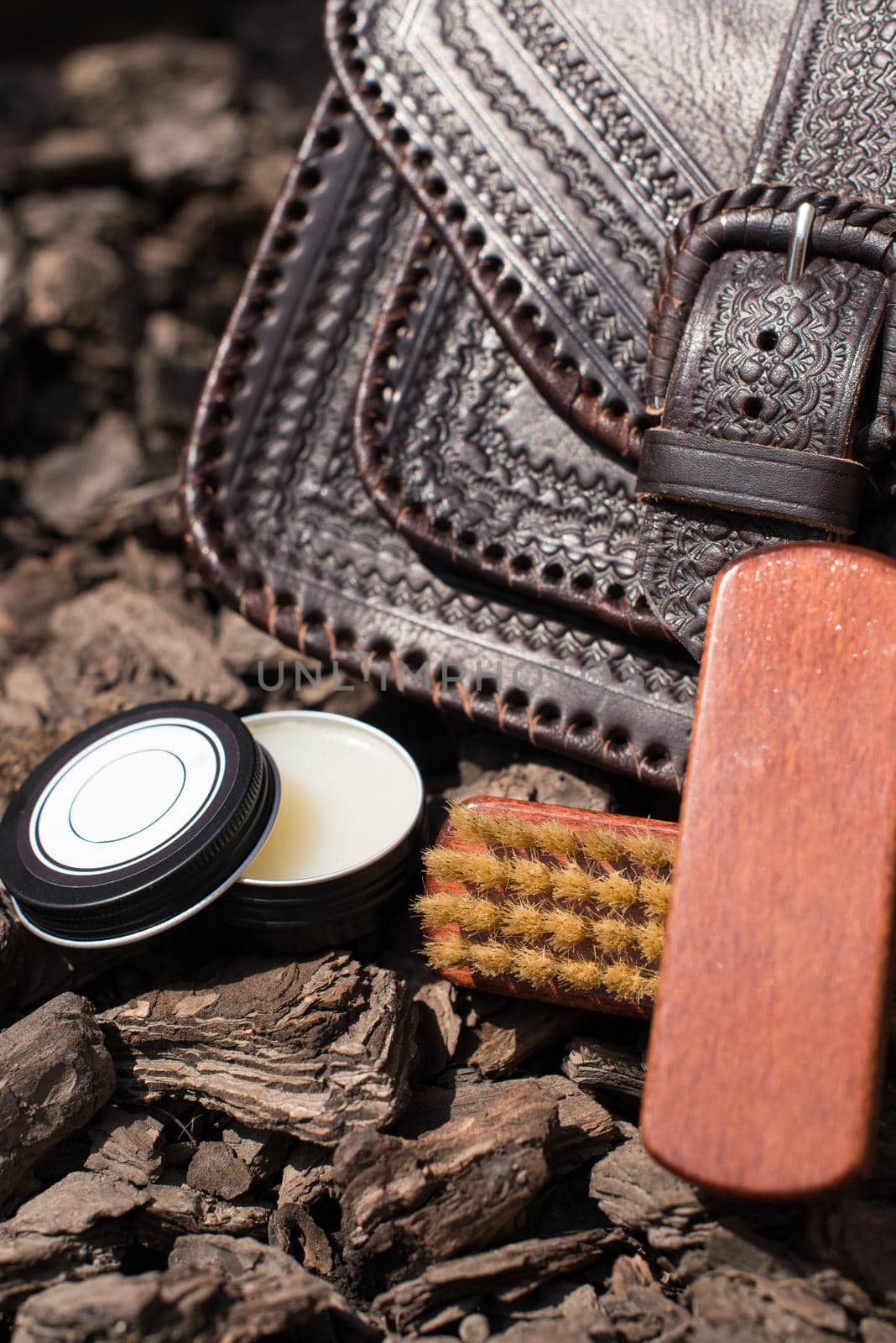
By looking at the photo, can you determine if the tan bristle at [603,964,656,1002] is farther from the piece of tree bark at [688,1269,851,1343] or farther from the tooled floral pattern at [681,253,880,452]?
the tooled floral pattern at [681,253,880,452]

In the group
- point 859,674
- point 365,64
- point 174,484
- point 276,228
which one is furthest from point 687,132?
point 174,484

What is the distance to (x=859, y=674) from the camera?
88 cm

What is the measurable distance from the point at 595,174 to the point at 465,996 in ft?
3.22

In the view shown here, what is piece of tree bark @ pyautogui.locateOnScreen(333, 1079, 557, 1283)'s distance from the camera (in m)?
0.92

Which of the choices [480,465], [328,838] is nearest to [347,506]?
[480,465]

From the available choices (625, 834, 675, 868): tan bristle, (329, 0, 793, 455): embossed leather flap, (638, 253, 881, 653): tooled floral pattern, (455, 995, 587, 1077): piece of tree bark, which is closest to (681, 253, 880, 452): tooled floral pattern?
(638, 253, 881, 653): tooled floral pattern

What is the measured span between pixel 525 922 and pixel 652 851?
0.14 m

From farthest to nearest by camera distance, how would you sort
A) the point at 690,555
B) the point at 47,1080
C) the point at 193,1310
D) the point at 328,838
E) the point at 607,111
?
the point at 607,111, the point at 328,838, the point at 690,555, the point at 47,1080, the point at 193,1310

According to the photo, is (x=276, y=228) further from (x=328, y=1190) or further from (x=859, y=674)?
(x=328, y=1190)

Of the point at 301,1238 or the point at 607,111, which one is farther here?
the point at 607,111

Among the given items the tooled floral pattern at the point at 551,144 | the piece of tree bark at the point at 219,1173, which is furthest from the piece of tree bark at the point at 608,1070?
the tooled floral pattern at the point at 551,144

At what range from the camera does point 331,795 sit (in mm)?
1291

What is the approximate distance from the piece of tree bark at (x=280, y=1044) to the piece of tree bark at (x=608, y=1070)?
0.16 metres

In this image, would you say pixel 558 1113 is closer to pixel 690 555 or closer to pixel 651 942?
pixel 651 942
